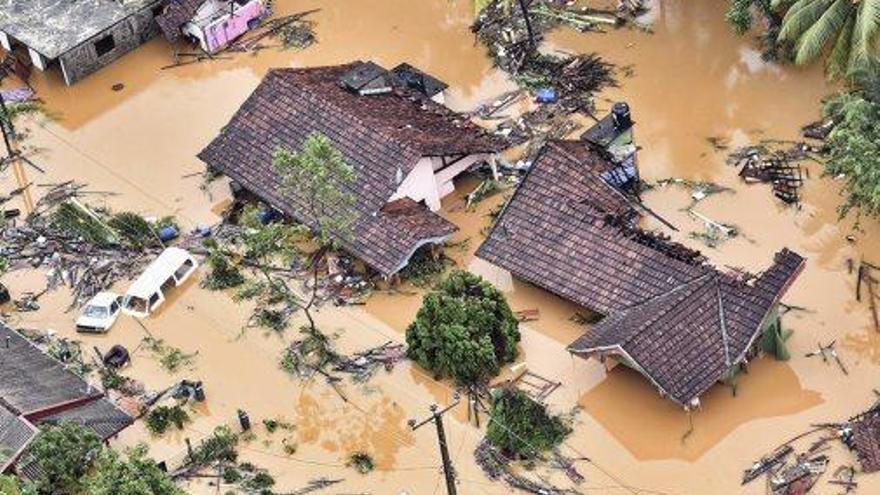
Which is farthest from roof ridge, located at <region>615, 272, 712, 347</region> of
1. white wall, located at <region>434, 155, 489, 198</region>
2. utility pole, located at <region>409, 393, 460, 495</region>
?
white wall, located at <region>434, 155, 489, 198</region>

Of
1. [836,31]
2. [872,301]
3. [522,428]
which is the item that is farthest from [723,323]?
[836,31]

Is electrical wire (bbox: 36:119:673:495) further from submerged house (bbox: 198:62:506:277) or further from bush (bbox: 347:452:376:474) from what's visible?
submerged house (bbox: 198:62:506:277)

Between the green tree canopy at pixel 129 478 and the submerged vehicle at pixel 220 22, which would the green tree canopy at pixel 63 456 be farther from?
the submerged vehicle at pixel 220 22

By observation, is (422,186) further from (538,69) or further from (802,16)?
(802,16)

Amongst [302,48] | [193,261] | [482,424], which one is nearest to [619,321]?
[482,424]

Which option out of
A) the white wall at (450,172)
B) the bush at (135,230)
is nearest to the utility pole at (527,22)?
the white wall at (450,172)

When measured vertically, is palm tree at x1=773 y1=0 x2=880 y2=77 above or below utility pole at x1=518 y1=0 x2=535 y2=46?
above

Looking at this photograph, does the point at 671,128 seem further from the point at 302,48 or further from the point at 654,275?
the point at 302,48

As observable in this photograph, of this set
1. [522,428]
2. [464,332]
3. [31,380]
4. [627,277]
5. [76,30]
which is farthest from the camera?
[76,30]
